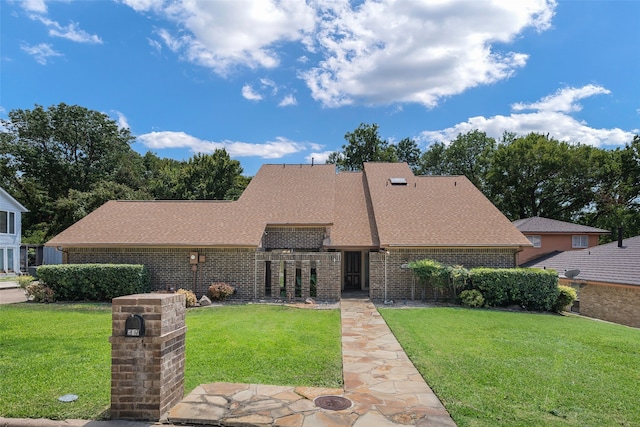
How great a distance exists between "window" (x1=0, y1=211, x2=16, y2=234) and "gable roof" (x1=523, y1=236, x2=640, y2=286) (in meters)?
34.4

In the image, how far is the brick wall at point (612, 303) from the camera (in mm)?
13777

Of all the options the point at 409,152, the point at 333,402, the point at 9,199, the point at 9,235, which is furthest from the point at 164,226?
the point at 409,152

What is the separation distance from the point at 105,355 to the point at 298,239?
10.8 m

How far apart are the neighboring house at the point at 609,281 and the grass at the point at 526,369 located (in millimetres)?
5231

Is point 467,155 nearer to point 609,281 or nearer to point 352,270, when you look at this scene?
point 609,281

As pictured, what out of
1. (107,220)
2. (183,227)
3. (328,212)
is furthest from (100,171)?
(328,212)

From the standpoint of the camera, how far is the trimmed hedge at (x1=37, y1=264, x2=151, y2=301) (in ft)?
44.6

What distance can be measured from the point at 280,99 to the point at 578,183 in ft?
85.2

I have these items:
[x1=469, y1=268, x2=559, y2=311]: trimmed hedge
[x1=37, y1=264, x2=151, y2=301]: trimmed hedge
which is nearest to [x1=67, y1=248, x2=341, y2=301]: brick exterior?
[x1=37, y1=264, x2=151, y2=301]: trimmed hedge

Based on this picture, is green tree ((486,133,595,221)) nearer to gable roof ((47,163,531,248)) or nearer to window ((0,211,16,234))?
gable roof ((47,163,531,248))

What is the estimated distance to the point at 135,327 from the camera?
4.25 metres

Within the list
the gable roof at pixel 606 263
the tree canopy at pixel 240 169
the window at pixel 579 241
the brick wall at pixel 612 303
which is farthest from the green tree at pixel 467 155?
the brick wall at pixel 612 303

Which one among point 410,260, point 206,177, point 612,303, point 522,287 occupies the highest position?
point 206,177

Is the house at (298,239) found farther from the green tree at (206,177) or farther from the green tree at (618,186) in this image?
the green tree at (618,186)
